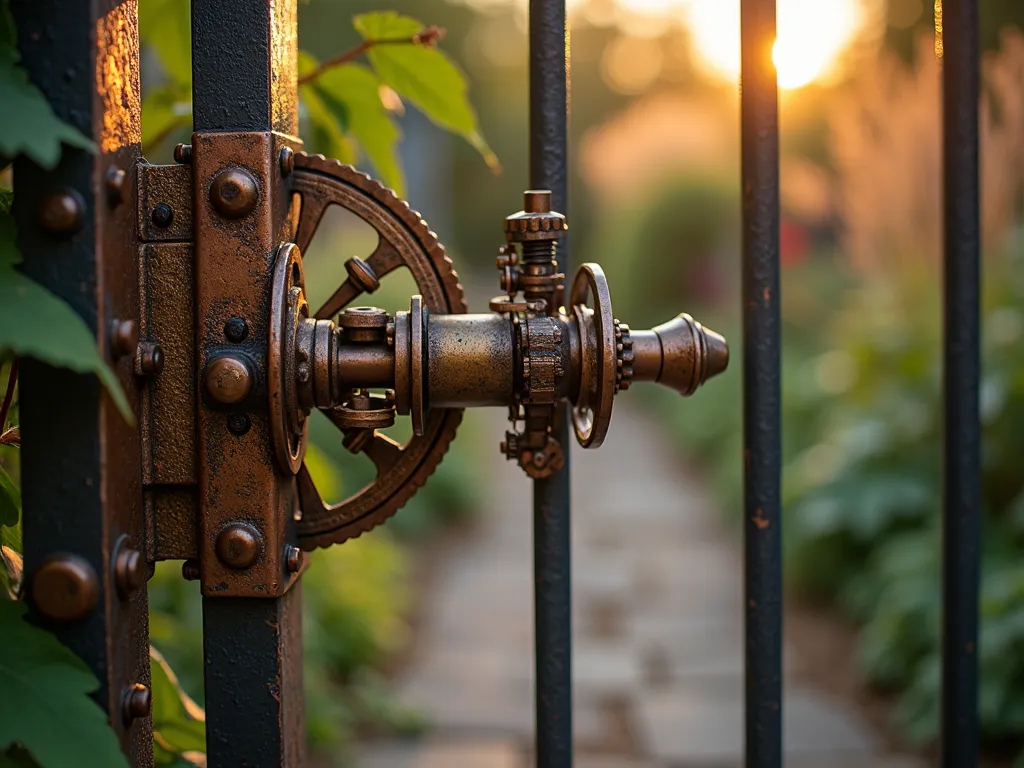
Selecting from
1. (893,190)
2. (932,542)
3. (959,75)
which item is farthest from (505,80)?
(959,75)

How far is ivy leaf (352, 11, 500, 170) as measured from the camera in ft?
3.38

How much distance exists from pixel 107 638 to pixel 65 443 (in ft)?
0.43

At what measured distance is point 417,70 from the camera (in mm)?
1039

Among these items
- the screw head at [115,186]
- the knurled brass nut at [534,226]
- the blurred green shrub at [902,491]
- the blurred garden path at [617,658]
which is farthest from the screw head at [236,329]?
the blurred garden path at [617,658]

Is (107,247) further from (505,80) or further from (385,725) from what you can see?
(505,80)

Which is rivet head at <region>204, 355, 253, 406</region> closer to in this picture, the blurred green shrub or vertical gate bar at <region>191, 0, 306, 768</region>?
vertical gate bar at <region>191, 0, 306, 768</region>

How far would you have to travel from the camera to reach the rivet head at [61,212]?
644mm

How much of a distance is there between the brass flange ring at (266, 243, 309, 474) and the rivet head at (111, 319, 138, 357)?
3.5 inches

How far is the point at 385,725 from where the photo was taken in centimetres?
341

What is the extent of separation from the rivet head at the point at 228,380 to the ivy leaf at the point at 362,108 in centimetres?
42

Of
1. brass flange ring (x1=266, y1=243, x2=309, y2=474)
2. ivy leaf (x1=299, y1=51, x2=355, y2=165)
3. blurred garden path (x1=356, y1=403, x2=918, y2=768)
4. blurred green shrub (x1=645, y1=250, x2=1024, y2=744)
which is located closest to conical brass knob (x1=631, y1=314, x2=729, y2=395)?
brass flange ring (x1=266, y1=243, x2=309, y2=474)

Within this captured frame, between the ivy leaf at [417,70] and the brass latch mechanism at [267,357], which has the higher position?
the ivy leaf at [417,70]

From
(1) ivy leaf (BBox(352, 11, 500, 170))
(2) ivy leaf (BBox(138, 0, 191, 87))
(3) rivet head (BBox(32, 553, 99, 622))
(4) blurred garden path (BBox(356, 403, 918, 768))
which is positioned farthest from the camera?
(4) blurred garden path (BBox(356, 403, 918, 768))

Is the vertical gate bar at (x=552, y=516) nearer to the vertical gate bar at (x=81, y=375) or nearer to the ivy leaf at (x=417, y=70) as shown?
the ivy leaf at (x=417, y=70)
